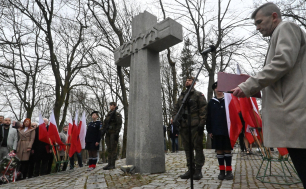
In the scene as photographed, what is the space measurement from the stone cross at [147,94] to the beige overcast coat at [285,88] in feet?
12.7

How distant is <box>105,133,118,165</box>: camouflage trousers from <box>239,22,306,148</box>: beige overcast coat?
19.5 feet

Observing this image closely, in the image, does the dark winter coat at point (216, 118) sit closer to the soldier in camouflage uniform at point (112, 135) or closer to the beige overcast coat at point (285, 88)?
the beige overcast coat at point (285, 88)

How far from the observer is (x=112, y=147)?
7434 mm

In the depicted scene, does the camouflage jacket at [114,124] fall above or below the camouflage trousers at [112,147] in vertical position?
above

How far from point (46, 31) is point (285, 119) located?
52.3 feet

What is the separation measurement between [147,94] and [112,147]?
2.42 metres

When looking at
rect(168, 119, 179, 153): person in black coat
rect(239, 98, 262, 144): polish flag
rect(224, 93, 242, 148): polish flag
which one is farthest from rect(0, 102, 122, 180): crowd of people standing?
rect(168, 119, 179, 153): person in black coat

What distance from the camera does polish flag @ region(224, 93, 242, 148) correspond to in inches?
194

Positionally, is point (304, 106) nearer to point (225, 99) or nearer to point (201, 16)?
point (225, 99)

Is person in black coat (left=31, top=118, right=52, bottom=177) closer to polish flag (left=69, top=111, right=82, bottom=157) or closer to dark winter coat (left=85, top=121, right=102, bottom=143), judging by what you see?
polish flag (left=69, top=111, right=82, bottom=157)

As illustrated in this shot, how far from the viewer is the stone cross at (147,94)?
19.2 ft

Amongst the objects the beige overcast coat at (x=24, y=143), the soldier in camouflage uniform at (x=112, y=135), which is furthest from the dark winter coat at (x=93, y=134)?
the beige overcast coat at (x=24, y=143)

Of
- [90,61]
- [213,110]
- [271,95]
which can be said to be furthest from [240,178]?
[90,61]

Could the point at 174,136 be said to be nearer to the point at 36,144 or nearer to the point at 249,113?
the point at 36,144
